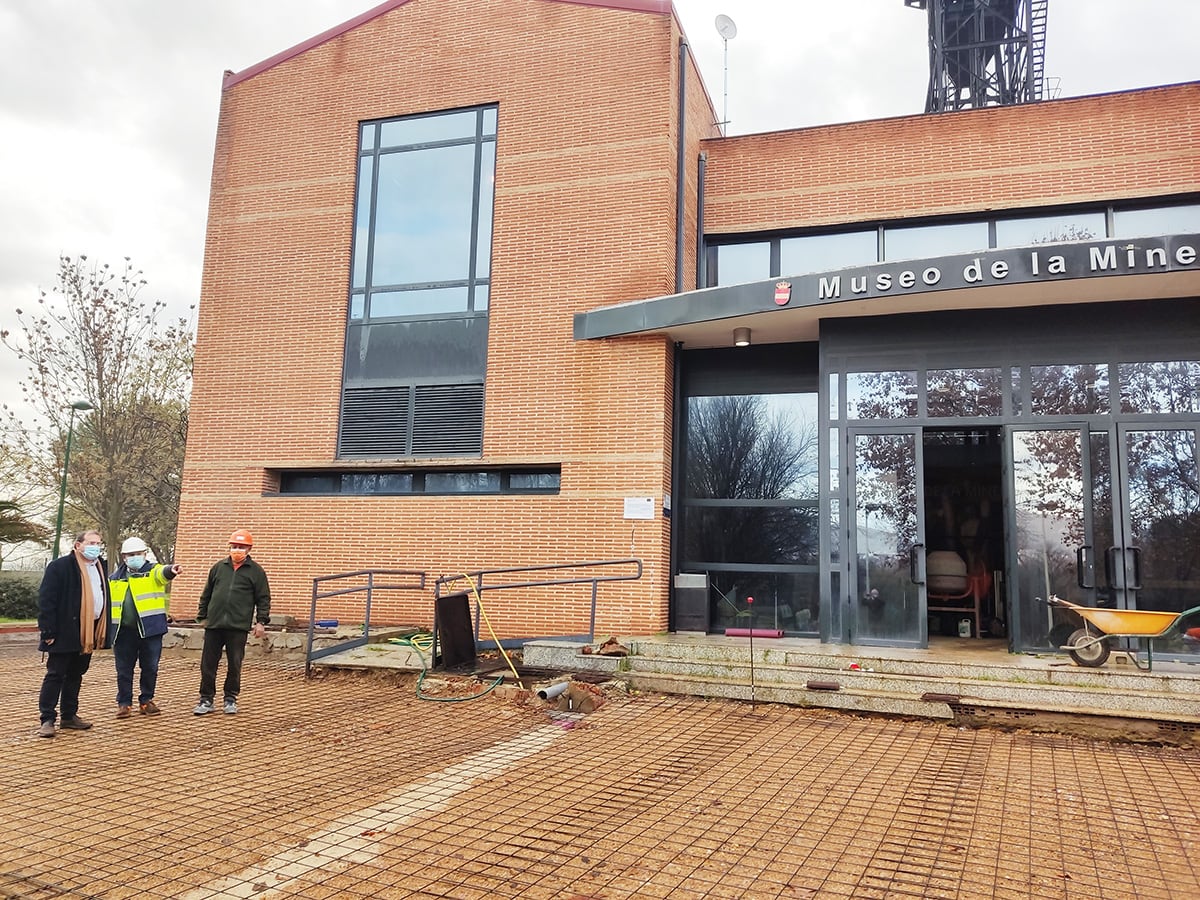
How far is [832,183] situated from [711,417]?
3750 mm

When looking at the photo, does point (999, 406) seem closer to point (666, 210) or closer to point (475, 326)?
point (666, 210)

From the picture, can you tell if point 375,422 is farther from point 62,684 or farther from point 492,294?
point 62,684

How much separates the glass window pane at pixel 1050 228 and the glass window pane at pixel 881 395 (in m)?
2.64

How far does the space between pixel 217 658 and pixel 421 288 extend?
6.58m

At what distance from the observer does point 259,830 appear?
4.62 m

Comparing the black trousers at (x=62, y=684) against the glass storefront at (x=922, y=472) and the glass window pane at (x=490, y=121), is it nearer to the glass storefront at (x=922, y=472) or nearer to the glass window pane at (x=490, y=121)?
the glass storefront at (x=922, y=472)

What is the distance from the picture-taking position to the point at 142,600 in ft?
25.1

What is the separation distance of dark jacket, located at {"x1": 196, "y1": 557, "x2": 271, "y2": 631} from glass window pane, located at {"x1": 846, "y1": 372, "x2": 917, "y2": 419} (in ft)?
22.7

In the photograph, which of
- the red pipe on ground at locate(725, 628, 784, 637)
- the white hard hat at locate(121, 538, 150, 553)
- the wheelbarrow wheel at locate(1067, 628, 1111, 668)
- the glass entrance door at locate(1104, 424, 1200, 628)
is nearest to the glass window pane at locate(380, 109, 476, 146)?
the white hard hat at locate(121, 538, 150, 553)

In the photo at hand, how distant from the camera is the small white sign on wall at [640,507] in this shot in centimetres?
1105

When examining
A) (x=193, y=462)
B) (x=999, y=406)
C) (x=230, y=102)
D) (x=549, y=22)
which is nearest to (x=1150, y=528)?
(x=999, y=406)

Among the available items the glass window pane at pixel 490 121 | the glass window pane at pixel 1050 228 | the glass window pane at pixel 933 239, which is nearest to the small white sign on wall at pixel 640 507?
the glass window pane at pixel 933 239

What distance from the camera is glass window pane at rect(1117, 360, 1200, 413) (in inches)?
378

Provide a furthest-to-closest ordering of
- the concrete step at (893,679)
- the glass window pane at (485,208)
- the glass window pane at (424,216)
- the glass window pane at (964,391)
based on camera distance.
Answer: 1. the glass window pane at (424,216)
2. the glass window pane at (485,208)
3. the glass window pane at (964,391)
4. the concrete step at (893,679)
